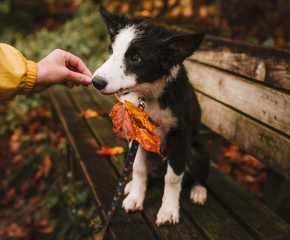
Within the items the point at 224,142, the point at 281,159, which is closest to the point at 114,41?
the point at 281,159

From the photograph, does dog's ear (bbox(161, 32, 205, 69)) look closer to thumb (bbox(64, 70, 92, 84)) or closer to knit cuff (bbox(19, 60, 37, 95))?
thumb (bbox(64, 70, 92, 84))

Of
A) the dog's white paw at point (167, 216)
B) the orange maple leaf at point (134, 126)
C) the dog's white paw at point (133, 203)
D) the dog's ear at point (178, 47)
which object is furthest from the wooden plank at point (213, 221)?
the dog's ear at point (178, 47)

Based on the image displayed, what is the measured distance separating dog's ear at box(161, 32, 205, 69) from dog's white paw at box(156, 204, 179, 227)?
102 centimetres

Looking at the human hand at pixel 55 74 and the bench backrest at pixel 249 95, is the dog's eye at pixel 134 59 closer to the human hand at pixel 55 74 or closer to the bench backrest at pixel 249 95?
the human hand at pixel 55 74

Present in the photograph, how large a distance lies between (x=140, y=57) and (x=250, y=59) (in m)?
1.02

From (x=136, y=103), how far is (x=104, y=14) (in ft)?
2.29

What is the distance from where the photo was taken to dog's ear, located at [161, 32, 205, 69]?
1566 millimetres

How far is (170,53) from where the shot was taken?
1740 millimetres

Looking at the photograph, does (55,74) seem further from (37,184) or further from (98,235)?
(37,184)

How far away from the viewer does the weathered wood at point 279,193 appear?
2.20m

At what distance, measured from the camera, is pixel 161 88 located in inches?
73.9

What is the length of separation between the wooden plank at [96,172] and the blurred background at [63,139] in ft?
1.86

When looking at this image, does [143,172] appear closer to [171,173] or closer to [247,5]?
[171,173]

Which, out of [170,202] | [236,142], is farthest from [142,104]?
[236,142]
